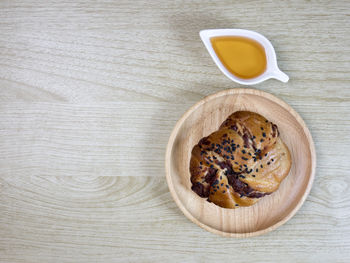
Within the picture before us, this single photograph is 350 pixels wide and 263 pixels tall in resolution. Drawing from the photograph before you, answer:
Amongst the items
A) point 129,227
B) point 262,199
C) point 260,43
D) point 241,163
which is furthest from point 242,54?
point 129,227

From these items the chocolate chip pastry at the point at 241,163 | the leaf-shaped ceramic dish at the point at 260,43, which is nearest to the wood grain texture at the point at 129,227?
the chocolate chip pastry at the point at 241,163

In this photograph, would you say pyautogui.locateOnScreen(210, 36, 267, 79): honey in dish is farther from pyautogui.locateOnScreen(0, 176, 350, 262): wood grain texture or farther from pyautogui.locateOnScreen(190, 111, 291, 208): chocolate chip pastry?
pyautogui.locateOnScreen(0, 176, 350, 262): wood grain texture

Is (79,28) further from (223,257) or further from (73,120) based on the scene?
(223,257)

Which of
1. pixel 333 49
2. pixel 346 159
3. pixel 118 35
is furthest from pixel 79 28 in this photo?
pixel 346 159

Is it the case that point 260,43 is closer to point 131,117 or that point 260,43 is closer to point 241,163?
point 241,163

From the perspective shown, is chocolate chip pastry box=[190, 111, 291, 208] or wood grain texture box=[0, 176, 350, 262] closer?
chocolate chip pastry box=[190, 111, 291, 208]

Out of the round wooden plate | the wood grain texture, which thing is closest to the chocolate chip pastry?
the round wooden plate

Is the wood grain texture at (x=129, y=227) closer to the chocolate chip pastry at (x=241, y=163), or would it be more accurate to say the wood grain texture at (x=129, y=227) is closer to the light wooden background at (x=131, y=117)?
the light wooden background at (x=131, y=117)
